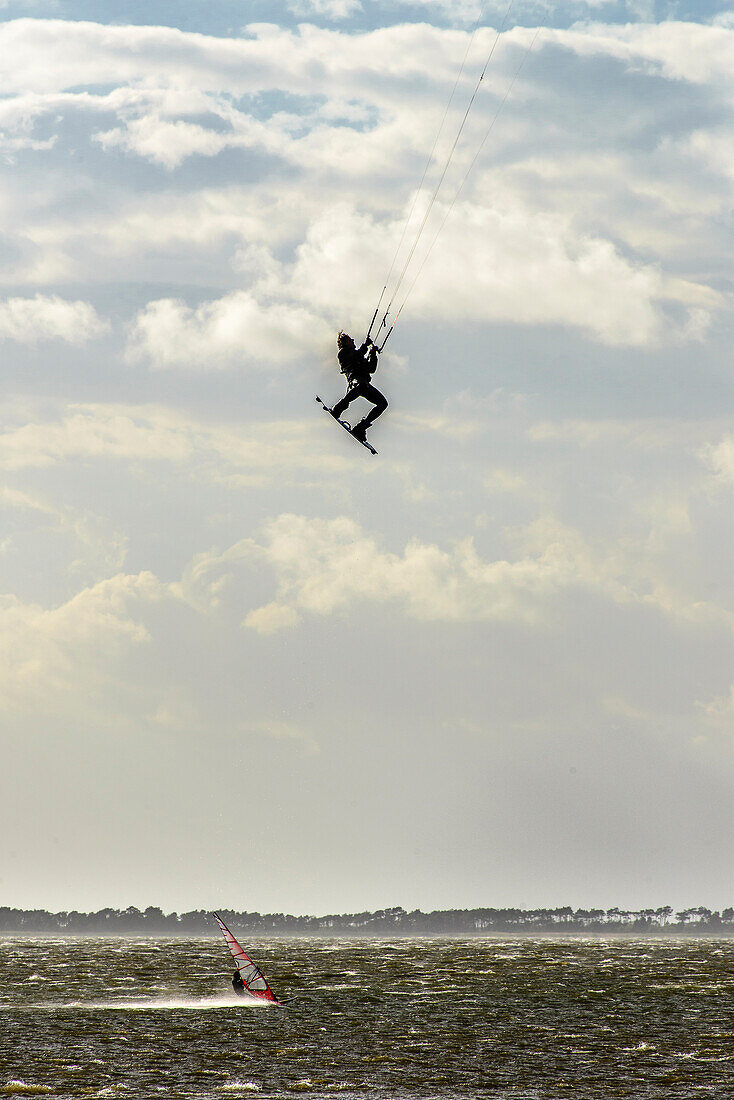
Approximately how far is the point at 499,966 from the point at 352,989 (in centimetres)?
2902

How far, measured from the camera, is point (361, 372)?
31.1 metres

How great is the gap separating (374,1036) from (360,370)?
2385 centimetres

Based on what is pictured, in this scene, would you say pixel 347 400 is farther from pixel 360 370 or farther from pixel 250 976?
pixel 250 976

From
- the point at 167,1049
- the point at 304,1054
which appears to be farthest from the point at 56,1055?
the point at 304,1054

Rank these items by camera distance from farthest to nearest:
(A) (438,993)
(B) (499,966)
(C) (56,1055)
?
(B) (499,966) < (A) (438,993) < (C) (56,1055)

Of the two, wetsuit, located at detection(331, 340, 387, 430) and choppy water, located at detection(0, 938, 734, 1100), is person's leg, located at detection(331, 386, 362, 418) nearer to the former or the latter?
wetsuit, located at detection(331, 340, 387, 430)

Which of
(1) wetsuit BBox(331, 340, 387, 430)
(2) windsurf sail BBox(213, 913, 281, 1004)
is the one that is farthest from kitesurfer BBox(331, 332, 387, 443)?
(2) windsurf sail BBox(213, 913, 281, 1004)

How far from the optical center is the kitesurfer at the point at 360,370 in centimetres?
3116

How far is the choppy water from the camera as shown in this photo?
30594 millimetres

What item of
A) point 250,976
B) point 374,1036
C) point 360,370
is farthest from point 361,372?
point 250,976

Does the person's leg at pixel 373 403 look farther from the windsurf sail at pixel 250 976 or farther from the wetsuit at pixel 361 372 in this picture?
the windsurf sail at pixel 250 976

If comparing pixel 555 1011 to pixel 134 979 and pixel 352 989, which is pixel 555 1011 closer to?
pixel 352 989

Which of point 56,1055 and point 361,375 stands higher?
point 361,375

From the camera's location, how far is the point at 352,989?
197ft
